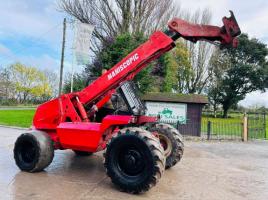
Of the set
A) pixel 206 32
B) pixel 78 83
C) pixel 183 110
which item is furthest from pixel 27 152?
pixel 78 83

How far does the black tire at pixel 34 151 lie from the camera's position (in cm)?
648

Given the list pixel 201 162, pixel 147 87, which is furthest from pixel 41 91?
pixel 201 162

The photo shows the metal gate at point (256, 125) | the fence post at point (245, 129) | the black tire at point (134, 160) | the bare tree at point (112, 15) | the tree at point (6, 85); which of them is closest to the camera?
the black tire at point (134, 160)

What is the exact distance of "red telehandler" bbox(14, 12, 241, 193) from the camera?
555 centimetres

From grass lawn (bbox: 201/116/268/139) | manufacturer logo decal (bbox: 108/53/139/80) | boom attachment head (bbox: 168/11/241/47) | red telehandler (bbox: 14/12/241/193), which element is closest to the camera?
red telehandler (bbox: 14/12/241/193)

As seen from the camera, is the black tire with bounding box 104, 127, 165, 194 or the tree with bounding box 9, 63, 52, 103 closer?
the black tire with bounding box 104, 127, 165, 194

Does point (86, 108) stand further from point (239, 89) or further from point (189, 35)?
point (239, 89)

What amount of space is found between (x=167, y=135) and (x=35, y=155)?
2927mm

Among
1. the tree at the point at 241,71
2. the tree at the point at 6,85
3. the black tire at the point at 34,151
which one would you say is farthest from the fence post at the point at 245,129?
the tree at the point at 6,85

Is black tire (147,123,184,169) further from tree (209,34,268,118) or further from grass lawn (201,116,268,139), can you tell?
tree (209,34,268,118)

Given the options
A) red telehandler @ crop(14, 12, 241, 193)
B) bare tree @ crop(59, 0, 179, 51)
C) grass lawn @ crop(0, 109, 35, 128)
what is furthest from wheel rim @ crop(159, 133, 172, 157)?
bare tree @ crop(59, 0, 179, 51)

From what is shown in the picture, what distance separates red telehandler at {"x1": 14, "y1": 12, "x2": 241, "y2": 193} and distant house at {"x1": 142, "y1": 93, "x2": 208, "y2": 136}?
8446 millimetres

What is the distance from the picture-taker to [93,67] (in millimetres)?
22969

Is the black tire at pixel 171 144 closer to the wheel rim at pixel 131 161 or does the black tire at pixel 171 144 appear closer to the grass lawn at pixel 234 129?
the wheel rim at pixel 131 161
